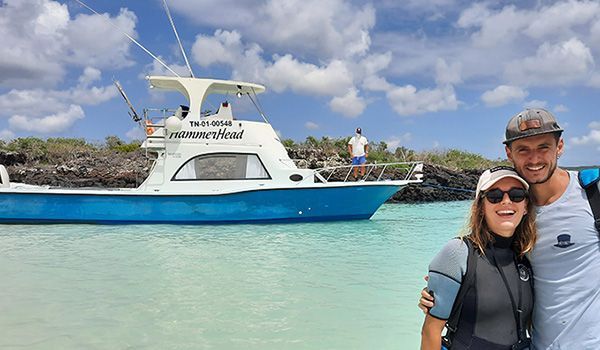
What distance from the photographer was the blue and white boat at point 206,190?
399 inches

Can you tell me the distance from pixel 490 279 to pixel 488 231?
0.18 metres

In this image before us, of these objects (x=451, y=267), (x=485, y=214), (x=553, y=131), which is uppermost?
(x=553, y=131)

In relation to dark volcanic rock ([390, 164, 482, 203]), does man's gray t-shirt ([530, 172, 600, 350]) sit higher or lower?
lower

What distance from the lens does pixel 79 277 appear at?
5.62 m

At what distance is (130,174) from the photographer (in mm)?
17047

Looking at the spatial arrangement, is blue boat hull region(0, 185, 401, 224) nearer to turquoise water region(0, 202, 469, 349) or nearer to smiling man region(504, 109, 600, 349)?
turquoise water region(0, 202, 469, 349)

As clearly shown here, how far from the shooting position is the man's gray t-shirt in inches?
65.2

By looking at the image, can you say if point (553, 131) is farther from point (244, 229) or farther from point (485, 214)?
point (244, 229)

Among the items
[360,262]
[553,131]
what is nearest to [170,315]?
[360,262]

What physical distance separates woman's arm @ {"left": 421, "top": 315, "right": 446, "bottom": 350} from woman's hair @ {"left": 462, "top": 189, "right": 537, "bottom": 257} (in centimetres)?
28

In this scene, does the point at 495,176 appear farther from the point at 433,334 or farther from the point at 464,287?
the point at 433,334

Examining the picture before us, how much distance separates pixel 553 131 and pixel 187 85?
9926mm

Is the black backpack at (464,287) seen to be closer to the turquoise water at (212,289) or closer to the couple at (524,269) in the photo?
the couple at (524,269)

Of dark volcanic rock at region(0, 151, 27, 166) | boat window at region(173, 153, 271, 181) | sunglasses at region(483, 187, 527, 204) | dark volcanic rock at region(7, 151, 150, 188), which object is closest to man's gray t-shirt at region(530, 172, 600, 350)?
sunglasses at region(483, 187, 527, 204)
